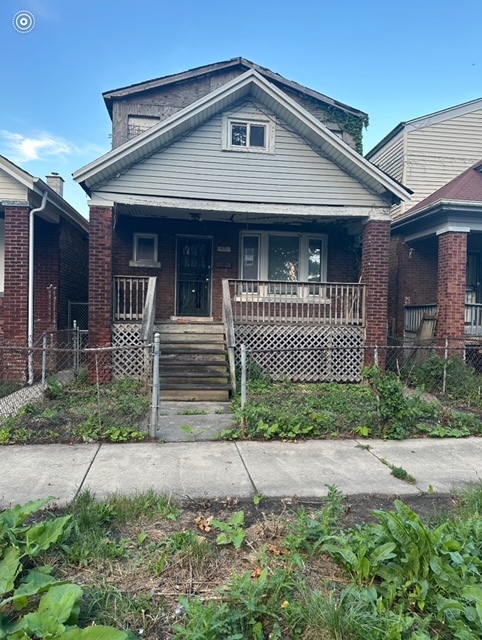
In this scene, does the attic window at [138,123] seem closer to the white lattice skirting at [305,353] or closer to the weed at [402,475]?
the white lattice skirting at [305,353]

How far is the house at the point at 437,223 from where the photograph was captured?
10.9 meters

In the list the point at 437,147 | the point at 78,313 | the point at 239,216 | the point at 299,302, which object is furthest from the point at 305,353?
the point at 437,147

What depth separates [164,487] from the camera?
4.38 metres

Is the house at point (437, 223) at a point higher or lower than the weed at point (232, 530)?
higher

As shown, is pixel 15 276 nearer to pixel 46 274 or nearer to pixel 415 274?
pixel 46 274

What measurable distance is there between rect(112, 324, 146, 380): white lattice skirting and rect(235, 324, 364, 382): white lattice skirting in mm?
2237

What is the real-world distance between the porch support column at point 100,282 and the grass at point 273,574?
6366 millimetres

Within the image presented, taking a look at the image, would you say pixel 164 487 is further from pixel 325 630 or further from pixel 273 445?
pixel 325 630

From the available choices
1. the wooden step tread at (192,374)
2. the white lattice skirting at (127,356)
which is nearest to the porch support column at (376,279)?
the wooden step tread at (192,374)

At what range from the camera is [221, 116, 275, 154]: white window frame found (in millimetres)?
10445

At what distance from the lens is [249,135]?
10609mm

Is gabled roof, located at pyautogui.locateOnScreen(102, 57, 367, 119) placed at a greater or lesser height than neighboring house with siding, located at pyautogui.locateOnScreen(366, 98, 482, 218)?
greater

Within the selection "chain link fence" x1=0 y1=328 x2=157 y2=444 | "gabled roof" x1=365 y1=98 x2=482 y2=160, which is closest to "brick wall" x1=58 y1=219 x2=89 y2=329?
"chain link fence" x1=0 y1=328 x2=157 y2=444

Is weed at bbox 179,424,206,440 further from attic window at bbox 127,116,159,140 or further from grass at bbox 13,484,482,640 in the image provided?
attic window at bbox 127,116,159,140
